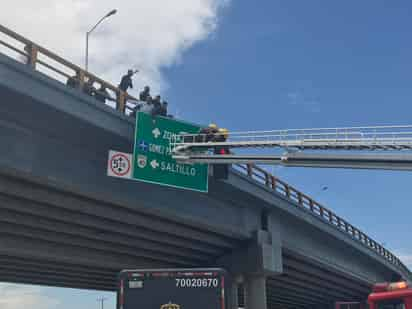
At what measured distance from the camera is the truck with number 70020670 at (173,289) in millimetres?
14297

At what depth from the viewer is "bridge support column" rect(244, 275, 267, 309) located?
31781 mm

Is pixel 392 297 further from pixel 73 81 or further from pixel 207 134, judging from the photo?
pixel 73 81

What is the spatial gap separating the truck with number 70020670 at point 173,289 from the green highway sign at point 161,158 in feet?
24.4

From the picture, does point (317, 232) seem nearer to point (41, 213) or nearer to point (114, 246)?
point (114, 246)

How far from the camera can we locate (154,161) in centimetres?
2216

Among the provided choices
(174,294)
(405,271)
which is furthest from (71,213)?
(405,271)

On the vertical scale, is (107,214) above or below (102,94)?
below

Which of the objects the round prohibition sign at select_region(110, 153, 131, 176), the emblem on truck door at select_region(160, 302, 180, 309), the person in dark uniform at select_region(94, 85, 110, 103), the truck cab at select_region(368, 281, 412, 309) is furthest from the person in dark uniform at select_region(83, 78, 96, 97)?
the truck cab at select_region(368, 281, 412, 309)

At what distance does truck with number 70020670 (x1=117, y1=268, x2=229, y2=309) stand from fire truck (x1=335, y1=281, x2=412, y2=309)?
4860mm

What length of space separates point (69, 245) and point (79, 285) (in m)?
14.9

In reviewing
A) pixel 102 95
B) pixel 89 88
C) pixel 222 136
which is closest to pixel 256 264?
pixel 222 136

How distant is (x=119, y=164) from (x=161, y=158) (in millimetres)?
1695

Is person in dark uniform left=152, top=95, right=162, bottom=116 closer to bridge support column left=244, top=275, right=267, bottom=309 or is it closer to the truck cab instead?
the truck cab

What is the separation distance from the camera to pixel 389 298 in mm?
16344
